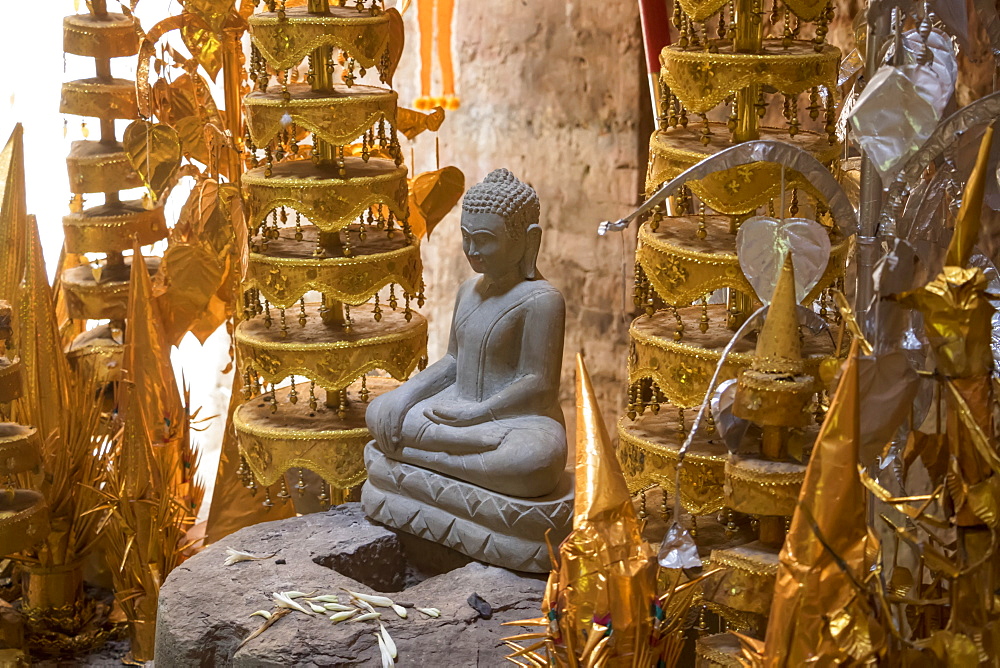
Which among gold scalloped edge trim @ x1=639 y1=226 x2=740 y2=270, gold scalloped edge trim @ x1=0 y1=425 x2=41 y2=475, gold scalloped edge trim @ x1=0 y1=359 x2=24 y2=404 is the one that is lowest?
gold scalloped edge trim @ x1=0 y1=425 x2=41 y2=475

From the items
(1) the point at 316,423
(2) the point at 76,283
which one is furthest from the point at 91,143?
(1) the point at 316,423

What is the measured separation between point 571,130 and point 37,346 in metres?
1.55

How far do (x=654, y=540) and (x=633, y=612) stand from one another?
761 mm

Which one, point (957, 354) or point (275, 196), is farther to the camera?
point (275, 196)

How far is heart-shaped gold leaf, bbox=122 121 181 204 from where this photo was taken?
10.1 feet

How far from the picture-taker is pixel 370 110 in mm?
2824

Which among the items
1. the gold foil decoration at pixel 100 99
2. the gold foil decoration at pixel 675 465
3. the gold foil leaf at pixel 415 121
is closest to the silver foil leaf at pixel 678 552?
the gold foil decoration at pixel 675 465

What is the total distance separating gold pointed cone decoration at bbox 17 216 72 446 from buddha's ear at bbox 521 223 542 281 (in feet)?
3.86

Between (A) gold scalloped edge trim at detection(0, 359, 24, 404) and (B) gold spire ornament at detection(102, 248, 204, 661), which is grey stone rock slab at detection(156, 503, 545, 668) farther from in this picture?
(A) gold scalloped edge trim at detection(0, 359, 24, 404)

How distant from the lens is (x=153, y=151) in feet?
10.1

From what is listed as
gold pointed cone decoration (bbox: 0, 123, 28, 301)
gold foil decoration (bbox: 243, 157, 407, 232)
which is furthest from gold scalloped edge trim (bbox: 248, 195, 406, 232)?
gold pointed cone decoration (bbox: 0, 123, 28, 301)

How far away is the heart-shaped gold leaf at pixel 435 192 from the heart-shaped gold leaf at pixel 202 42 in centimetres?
60

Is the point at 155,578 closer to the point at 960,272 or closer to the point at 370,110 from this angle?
the point at 370,110

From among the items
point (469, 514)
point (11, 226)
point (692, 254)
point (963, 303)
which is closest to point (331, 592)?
point (469, 514)
